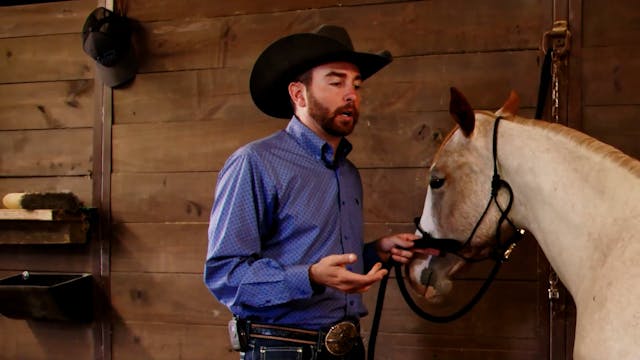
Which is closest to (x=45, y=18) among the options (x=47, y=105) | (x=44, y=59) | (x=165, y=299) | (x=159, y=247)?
(x=44, y=59)

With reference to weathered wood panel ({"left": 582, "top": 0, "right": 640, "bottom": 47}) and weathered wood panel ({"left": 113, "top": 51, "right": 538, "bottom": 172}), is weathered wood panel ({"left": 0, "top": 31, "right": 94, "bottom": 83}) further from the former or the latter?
weathered wood panel ({"left": 582, "top": 0, "right": 640, "bottom": 47})

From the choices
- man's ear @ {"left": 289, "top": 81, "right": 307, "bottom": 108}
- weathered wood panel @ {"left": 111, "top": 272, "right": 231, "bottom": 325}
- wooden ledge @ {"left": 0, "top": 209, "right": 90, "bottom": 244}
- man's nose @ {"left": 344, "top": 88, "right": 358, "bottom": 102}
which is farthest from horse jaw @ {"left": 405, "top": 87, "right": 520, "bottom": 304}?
wooden ledge @ {"left": 0, "top": 209, "right": 90, "bottom": 244}

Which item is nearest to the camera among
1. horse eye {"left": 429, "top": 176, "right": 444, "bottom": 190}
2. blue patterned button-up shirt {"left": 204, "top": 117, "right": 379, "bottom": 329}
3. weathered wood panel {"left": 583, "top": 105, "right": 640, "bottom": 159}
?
blue patterned button-up shirt {"left": 204, "top": 117, "right": 379, "bottom": 329}

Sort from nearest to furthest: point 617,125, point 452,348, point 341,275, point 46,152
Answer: point 341,275, point 617,125, point 452,348, point 46,152

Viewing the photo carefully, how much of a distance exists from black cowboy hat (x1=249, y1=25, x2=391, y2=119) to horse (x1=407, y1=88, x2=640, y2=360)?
29 centimetres

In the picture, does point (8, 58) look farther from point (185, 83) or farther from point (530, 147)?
point (530, 147)

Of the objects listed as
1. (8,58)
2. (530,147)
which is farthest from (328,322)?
(8,58)

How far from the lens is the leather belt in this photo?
111cm

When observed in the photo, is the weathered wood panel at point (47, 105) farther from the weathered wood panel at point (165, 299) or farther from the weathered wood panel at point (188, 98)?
the weathered wood panel at point (165, 299)

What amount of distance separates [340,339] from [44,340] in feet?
5.04

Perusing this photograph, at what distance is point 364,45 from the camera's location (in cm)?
177

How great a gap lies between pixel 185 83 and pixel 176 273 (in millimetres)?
739

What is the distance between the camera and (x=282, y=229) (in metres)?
1.15

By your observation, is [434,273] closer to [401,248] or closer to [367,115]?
[401,248]
